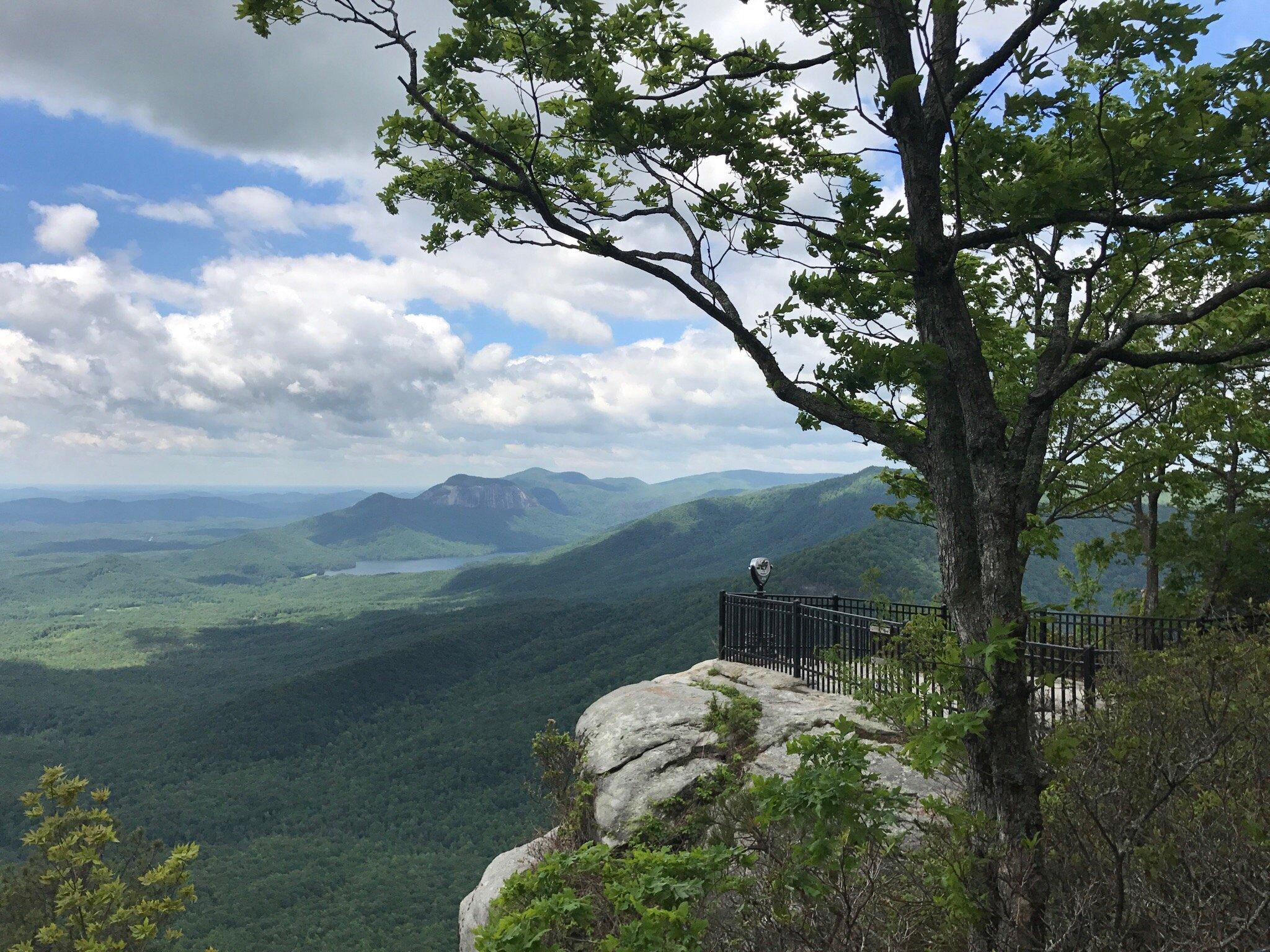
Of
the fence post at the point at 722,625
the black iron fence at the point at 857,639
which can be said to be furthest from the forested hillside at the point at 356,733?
the black iron fence at the point at 857,639

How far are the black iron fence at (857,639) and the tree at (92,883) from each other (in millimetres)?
10833

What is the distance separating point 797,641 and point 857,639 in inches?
35.8

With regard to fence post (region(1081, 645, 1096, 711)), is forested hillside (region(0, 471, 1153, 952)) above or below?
below

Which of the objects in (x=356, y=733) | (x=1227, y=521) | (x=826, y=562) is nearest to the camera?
(x=1227, y=521)

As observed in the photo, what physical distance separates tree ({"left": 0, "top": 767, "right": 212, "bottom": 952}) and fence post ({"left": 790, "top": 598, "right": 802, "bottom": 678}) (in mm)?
11271

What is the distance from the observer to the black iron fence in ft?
29.4

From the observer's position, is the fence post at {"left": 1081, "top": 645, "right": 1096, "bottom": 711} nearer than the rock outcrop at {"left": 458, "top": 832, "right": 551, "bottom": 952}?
Yes

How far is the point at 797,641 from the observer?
12000mm

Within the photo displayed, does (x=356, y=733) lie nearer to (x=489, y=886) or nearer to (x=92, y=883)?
(x=92, y=883)

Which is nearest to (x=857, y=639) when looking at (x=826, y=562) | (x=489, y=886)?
(x=489, y=886)

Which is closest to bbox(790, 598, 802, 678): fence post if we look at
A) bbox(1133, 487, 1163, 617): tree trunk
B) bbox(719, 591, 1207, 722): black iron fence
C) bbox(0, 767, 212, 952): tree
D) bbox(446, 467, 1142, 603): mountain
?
bbox(719, 591, 1207, 722): black iron fence

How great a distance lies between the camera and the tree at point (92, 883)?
40.8 feet

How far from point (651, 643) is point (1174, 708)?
3513 inches

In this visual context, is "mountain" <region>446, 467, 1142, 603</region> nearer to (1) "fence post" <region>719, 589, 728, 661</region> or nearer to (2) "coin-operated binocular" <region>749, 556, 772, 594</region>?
(2) "coin-operated binocular" <region>749, 556, 772, 594</region>
